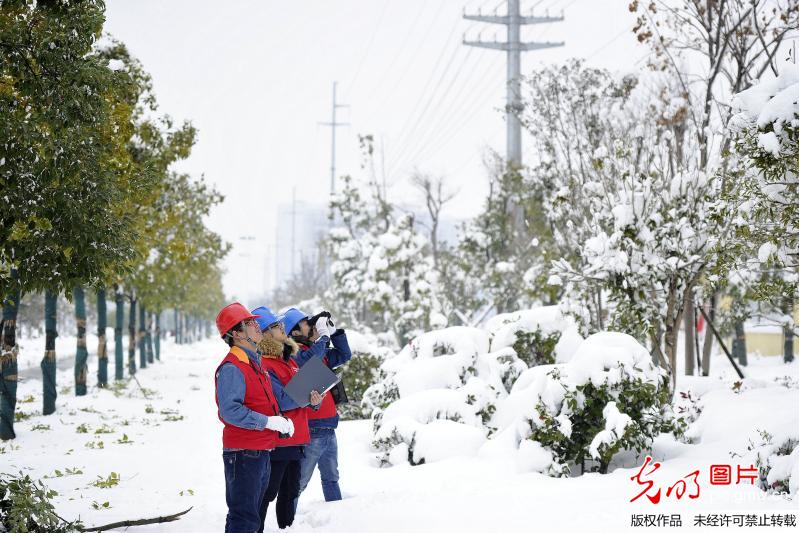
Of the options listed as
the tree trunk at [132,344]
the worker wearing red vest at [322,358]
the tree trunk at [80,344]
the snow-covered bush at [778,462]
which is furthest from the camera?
the tree trunk at [132,344]

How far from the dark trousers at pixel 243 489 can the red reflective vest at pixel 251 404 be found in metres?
0.06

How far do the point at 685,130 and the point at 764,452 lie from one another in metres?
8.36

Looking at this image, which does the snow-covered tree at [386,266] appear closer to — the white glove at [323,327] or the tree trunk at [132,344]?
the tree trunk at [132,344]

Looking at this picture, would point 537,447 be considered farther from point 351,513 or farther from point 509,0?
point 509,0

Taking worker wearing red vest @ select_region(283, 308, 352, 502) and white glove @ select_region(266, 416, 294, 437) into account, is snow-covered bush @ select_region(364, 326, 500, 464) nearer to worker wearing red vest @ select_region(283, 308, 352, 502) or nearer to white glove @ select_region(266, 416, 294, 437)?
worker wearing red vest @ select_region(283, 308, 352, 502)

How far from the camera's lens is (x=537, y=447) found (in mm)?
7547

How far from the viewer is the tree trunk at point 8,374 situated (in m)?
11.8

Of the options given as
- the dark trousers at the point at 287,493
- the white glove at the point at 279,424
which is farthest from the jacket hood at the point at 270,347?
the white glove at the point at 279,424

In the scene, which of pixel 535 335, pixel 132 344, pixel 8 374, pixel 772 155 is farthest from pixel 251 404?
pixel 132 344

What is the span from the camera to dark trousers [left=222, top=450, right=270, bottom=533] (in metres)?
4.88

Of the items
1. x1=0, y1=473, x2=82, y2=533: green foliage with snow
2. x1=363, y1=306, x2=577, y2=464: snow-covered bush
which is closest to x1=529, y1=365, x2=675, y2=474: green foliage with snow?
x1=363, y1=306, x2=577, y2=464: snow-covered bush

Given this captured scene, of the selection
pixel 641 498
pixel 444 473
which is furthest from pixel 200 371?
pixel 641 498

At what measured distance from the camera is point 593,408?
7723 millimetres

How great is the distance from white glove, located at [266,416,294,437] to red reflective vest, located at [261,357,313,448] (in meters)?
0.55
